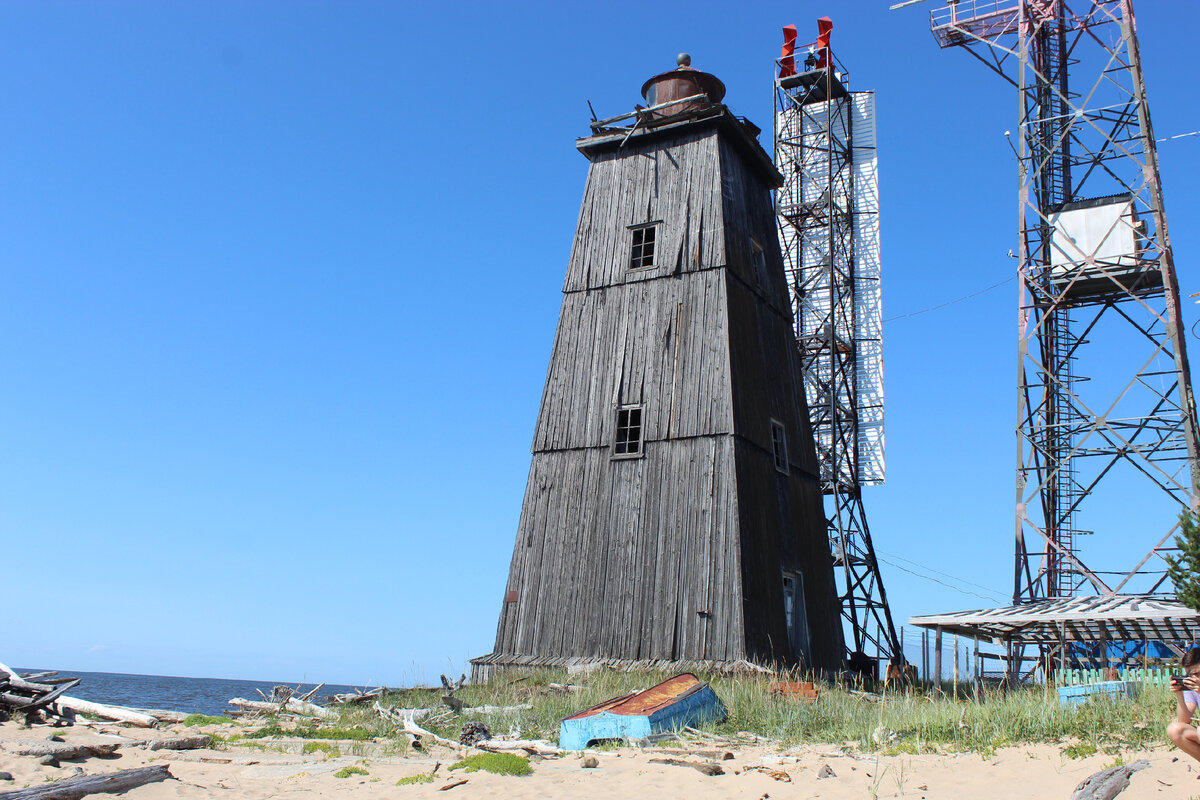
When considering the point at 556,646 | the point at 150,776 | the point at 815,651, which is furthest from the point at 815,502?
the point at 150,776

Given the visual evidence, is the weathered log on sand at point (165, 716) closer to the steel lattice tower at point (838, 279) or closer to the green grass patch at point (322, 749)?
the green grass patch at point (322, 749)

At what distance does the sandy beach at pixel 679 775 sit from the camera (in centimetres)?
898

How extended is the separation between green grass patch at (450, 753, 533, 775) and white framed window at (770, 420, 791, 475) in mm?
11637

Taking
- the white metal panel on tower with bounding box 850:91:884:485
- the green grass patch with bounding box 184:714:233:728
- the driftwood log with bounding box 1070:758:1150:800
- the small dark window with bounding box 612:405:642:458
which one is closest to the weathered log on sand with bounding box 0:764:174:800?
the green grass patch with bounding box 184:714:233:728

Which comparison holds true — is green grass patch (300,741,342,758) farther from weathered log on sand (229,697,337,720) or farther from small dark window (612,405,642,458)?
small dark window (612,405,642,458)

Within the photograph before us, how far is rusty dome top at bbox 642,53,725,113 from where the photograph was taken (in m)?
23.8

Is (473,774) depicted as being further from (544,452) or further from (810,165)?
(810,165)

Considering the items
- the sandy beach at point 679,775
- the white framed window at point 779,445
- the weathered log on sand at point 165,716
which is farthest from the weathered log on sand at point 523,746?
the white framed window at point 779,445

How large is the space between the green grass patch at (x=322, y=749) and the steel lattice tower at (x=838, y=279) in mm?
19690

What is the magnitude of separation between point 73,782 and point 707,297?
14.9 metres

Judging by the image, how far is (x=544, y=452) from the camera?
830 inches

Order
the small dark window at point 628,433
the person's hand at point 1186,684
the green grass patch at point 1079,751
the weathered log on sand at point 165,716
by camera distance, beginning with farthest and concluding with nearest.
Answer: the small dark window at point 628,433 < the weathered log on sand at point 165,716 < the green grass patch at point 1079,751 < the person's hand at point 1186,684

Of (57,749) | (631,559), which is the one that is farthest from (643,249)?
(57,749)

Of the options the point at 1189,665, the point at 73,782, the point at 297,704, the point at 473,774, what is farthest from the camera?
the point at 297,704
